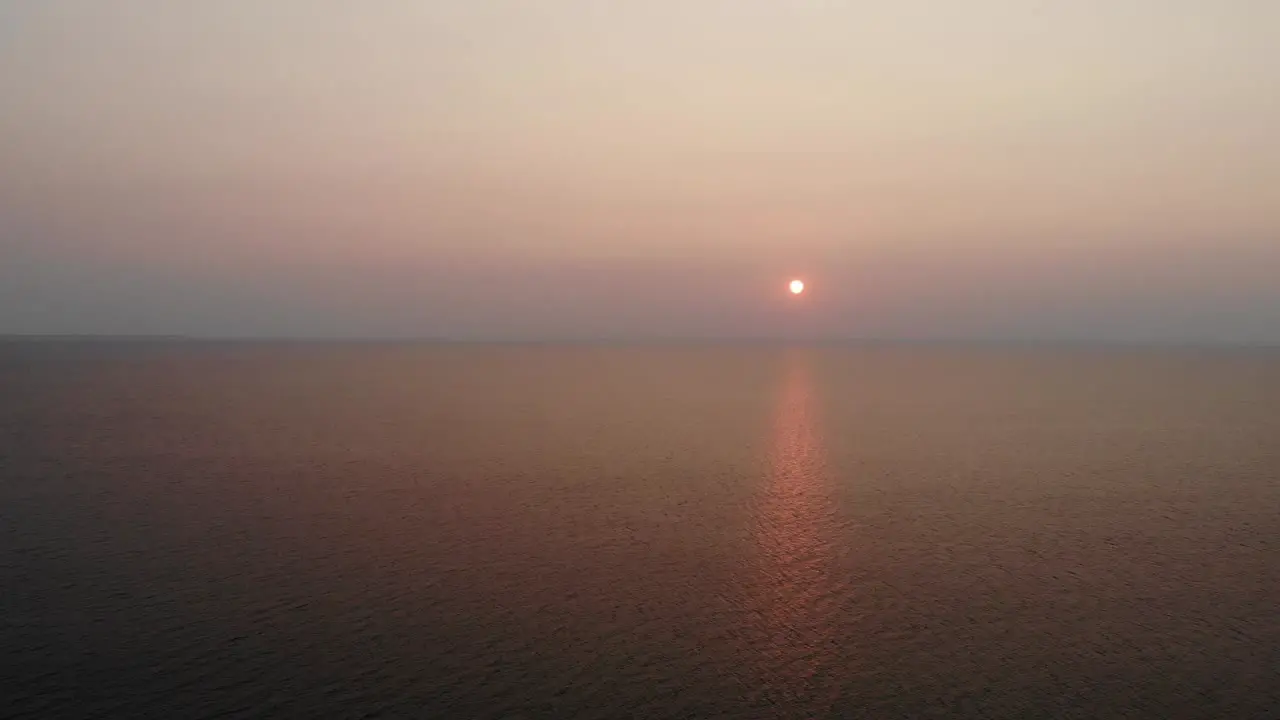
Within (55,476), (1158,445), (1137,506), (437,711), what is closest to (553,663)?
(437,711)

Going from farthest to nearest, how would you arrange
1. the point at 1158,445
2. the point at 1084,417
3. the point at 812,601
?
the point at 1084,417, the point at 1158,445, the point at 812,601

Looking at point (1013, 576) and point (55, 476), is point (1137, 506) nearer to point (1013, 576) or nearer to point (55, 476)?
point (1013, 576)

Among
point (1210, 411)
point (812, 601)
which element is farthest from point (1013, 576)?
point (1210, 411)

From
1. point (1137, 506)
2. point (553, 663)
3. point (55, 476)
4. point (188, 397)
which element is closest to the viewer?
point (553, 663)

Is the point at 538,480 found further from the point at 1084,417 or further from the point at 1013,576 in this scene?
the point at 1084,417

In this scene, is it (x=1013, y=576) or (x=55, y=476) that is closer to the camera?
(x=1013, y=576)

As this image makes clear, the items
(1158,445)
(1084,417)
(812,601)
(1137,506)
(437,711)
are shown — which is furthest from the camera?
(1084,417)
